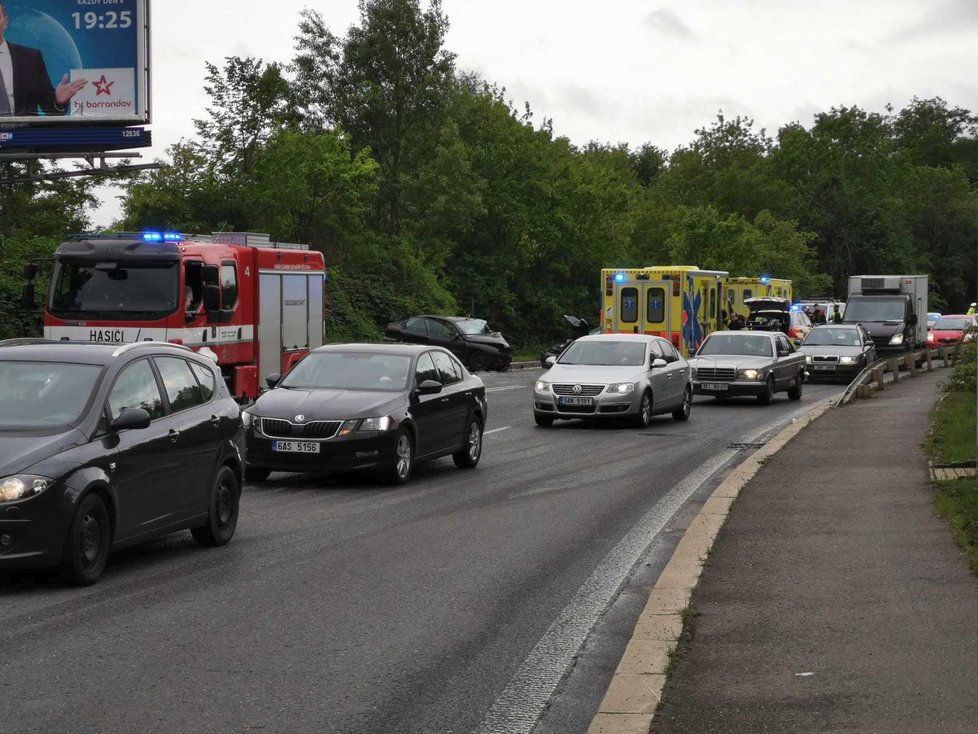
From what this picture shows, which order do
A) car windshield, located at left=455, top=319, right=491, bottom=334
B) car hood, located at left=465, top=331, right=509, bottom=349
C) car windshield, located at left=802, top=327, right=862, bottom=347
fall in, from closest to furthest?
car windshield, located at left=802, top=327, right=862, bottom=347 → car hood, located at left=465, top=331, right=509, bottom=349 → car windshield, located at left=455, top=319, right=491, bottom=334

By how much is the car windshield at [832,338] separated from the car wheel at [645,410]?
16573mm

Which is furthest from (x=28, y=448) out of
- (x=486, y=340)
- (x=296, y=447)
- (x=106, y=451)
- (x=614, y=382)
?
(x=486, y=340)

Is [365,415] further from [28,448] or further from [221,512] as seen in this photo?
[28,448]

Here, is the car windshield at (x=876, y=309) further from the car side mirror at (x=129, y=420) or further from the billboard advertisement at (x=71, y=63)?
the car side mirror at (x=129, y=420)

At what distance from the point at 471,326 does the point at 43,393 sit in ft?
125

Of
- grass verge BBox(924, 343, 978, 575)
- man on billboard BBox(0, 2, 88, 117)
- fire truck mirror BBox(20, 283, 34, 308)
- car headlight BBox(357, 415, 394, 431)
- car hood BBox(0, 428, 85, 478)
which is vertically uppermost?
man on billboard BBox(0, 2, 88, 117)

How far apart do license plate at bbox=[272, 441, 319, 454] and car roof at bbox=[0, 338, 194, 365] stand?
460cm

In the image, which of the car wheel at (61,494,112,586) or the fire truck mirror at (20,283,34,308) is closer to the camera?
the car wheel at (61,494,112,586)

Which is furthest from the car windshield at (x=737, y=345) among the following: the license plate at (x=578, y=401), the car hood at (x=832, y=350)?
the license plate at (x=578, y=401)

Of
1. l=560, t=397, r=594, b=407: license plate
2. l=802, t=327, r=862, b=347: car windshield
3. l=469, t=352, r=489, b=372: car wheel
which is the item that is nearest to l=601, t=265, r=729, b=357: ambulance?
l=802, t=327, r=862, b=347: car windshield

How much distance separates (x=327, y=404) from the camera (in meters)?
15.7

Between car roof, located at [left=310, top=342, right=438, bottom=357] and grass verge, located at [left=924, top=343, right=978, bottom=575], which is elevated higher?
car roof, located at [left=310, top=342, right=438, bottom=357]

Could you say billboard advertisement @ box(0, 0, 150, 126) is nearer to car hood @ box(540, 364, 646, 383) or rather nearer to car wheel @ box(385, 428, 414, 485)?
car hood @ box(540, 364, 646, 383)

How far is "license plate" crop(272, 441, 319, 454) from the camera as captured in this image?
15.3 meters
